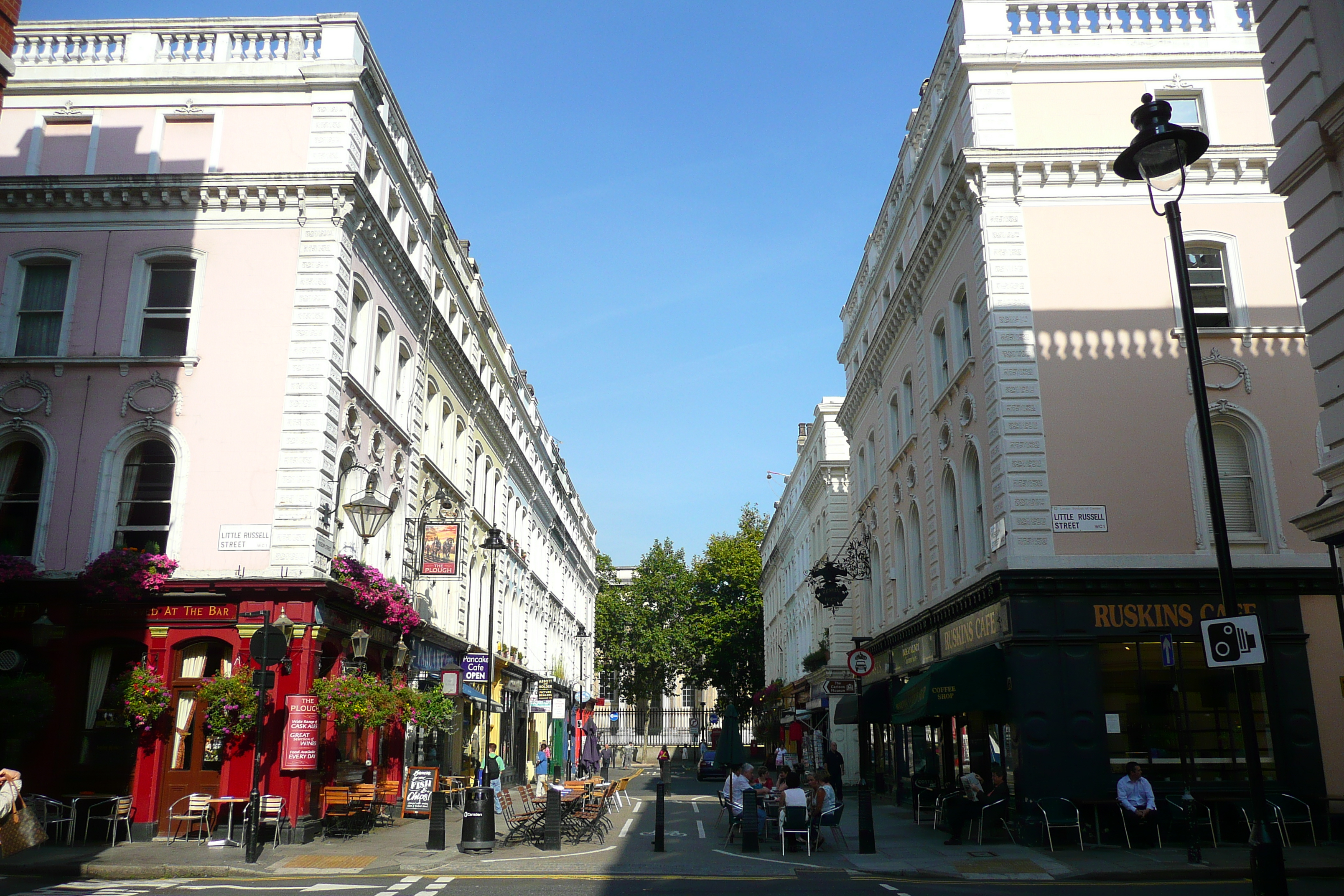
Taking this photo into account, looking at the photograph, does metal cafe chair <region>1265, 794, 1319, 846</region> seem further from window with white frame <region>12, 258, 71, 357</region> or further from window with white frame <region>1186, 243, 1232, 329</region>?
window with white frame <region>12, 258, 71, 357</region>

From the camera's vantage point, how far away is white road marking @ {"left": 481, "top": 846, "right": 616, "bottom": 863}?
17.0 metres

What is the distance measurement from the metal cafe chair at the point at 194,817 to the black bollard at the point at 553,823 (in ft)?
19.6

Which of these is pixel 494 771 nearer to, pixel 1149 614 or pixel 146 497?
pixel 146 497

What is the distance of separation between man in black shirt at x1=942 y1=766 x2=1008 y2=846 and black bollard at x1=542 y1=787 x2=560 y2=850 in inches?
275

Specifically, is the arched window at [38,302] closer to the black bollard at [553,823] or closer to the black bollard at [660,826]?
the black bollard at [553,823]

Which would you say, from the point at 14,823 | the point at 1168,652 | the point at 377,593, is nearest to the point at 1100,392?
the point at 1168,652

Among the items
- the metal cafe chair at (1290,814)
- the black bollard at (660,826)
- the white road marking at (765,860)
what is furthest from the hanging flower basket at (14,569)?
the metal cafe chair at (1290,814)

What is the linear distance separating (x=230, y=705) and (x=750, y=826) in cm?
955

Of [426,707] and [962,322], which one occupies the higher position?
[962,322]

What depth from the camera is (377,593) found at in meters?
23.1

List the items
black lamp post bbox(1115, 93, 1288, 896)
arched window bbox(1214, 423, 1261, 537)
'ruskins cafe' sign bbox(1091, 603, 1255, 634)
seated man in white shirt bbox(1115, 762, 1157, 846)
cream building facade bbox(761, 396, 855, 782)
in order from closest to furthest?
black lamp post bbox(1115, 93, 1288, 896), seated man in white shirt bbox(1115, 762, 1157, 846), 'ruskins cafe' sign bbox(1091, 603, 1255, 634), arched window bbox(1214, 423, 1261, 537), cream building facade bbox(761, 396, 855, 782)

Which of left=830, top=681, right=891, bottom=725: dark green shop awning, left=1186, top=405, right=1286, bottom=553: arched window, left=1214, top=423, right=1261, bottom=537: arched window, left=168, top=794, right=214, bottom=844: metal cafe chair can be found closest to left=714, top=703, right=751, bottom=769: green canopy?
left=830, top=681, right=891, bottom=725: dark green shop awning

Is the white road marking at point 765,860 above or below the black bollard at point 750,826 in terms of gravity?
below

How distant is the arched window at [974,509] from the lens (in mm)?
22750
